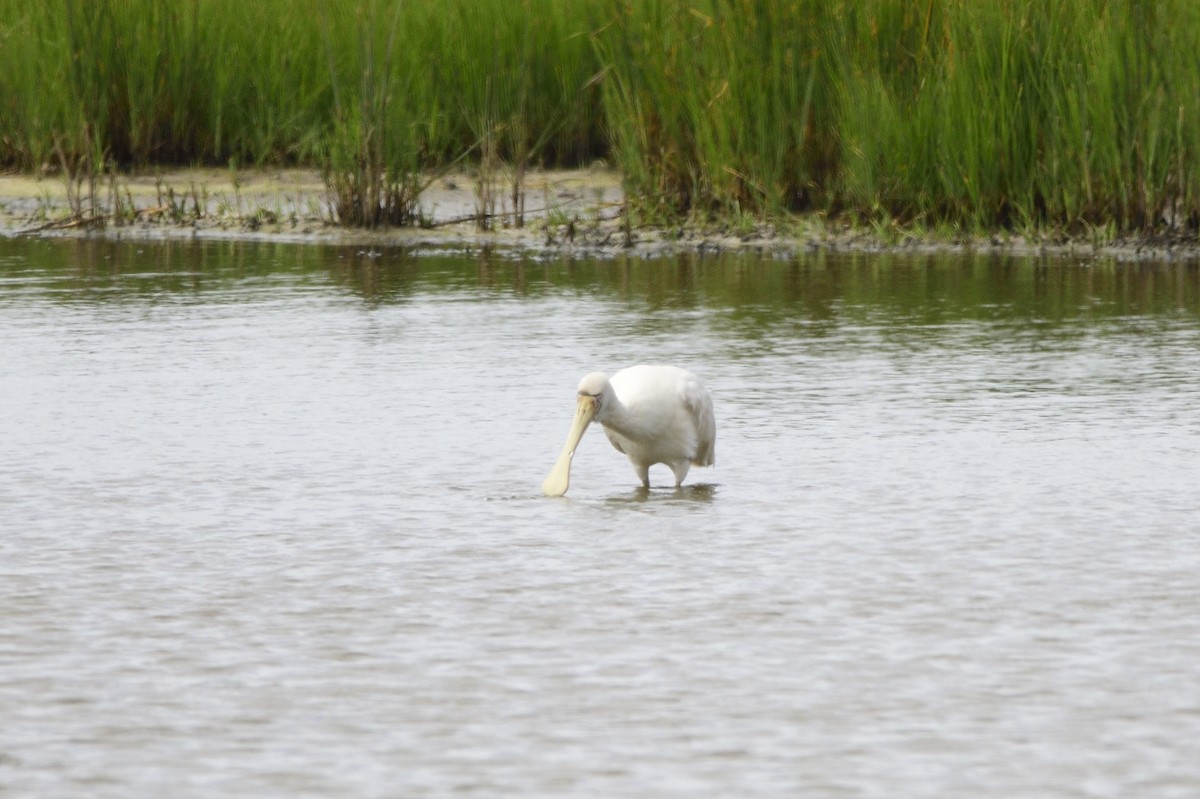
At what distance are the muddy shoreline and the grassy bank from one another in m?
0.14

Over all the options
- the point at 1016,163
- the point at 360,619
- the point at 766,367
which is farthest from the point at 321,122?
the point at 360,619

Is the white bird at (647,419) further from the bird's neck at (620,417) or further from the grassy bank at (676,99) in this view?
the grassy bank at (676,99)

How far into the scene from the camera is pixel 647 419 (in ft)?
19.8

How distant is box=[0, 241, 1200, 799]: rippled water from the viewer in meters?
3.66

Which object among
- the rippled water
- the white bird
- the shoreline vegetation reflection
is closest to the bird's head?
the white bird

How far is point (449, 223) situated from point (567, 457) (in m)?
7.15

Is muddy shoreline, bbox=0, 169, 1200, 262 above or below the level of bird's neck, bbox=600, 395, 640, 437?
above

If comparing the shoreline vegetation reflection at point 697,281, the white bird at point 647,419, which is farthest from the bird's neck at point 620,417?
the shoreline vegetation reflection at point 697,281

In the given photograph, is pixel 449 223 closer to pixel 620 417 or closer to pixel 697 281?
pixel 697 281

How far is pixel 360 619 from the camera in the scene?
453 centimetres

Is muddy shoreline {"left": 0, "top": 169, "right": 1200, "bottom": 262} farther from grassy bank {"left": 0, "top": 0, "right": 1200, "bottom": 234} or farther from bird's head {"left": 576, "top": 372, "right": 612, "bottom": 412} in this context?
bird's head {"left": 576, "top": 372, "right": 612, "bottom": 412}

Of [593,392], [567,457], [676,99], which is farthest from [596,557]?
[676,99]

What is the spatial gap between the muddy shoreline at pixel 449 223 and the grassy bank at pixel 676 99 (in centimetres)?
14

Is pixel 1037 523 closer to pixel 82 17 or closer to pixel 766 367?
pixel 766 367
